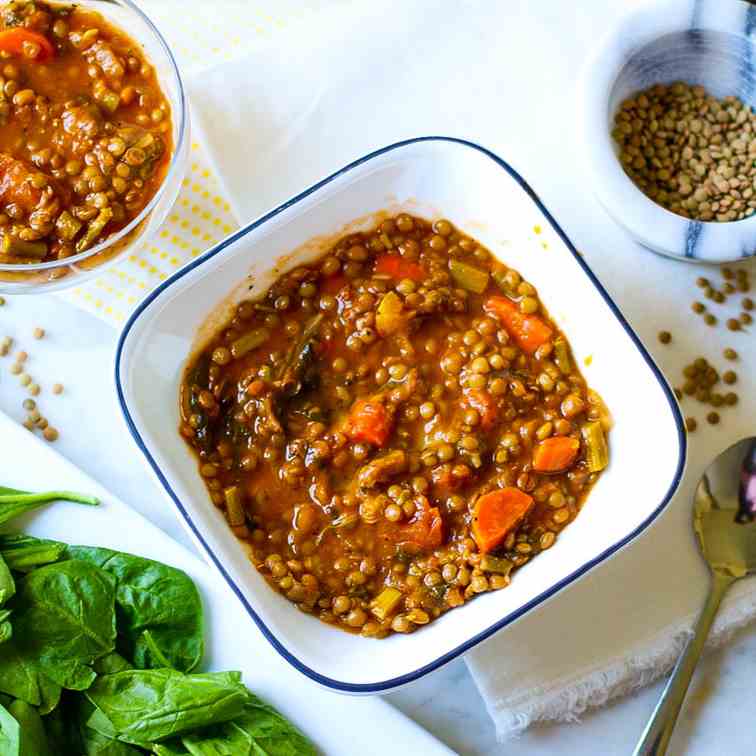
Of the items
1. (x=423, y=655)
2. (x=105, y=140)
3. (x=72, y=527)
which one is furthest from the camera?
(x=72, y=527)

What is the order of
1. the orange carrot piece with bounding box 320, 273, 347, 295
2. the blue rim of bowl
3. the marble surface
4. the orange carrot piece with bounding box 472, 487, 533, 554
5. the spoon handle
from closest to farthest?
1. the blue rim of bowl
2. the orange carrot piece with bounding box 472, 487, 533, 554
3. the orange carrot piece with bounding box 320, 273, 347, 295
4. the spoon handle
5. the marble surface

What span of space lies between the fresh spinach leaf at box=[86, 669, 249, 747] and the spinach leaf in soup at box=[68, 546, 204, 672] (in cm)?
10

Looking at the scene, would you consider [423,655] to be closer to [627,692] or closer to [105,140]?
[627,692]

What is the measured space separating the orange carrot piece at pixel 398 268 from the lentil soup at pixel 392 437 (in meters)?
0.02

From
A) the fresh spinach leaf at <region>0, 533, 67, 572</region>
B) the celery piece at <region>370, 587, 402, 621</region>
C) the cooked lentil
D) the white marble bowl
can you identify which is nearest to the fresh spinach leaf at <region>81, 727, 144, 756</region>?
the fresh spinach leaf at <region>0, 533, 67, 572</region>

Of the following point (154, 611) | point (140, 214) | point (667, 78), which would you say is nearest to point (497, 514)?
point (154, 611)

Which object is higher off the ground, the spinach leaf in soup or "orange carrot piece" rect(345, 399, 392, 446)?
"orange carrot piece" rect(345, 399, 392, 446)

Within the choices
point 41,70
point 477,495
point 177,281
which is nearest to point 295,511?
point 477,495

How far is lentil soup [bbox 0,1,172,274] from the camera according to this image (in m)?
3.21

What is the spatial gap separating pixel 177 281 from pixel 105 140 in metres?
0.53

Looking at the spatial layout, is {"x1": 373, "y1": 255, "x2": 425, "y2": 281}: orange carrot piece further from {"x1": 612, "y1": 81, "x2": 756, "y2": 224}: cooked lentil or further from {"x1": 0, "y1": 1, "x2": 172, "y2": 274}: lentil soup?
{"x1": 612, "y1": 81, "x2": 756, "y2": 224}: cooked lentil

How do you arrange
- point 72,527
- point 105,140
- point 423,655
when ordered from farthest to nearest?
1. point 72,527
2. point 105,140
3. point 423,655

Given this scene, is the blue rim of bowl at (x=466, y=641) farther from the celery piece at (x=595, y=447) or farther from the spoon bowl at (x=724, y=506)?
the spoon bowl at (x=724, y=506)

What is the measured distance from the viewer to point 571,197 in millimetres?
3641
